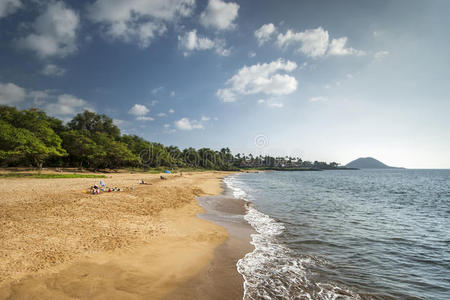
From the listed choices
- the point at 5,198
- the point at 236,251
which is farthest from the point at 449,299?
the point at 5,198

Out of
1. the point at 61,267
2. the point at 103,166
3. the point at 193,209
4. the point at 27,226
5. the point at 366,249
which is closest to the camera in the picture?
the point at 61,267

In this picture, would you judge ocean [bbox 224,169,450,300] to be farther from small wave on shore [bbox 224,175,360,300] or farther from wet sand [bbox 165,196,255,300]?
wet sand [bbox 165,196,255,300]

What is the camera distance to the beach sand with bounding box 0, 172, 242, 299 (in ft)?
14.9

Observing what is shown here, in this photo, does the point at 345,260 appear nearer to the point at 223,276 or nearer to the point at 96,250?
the point at 223,276

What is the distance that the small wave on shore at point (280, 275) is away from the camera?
525 cm

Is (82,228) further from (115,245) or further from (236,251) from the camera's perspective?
(236,251)

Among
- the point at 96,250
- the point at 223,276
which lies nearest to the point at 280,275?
the point at 223,276

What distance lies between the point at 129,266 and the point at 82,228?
3.87m

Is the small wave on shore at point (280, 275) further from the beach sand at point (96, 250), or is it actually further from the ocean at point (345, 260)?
the beach sand at point (96, 250)

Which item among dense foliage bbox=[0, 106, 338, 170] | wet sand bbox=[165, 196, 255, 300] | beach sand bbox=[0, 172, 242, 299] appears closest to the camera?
beach sand bbox=[0, 172, 242, 299]

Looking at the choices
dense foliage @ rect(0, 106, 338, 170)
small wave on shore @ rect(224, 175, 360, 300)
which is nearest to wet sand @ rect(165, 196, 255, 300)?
small wave on shore @ rect(224, 175, 360, 300)

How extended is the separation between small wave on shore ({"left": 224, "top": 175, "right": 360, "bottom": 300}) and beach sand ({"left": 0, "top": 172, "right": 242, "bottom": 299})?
1158 millimetres

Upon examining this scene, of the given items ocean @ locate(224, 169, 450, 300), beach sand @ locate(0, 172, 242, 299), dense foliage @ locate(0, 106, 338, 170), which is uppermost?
dense foliage @ locate(0, 106, 338, 170)

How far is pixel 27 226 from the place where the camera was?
7449mm
